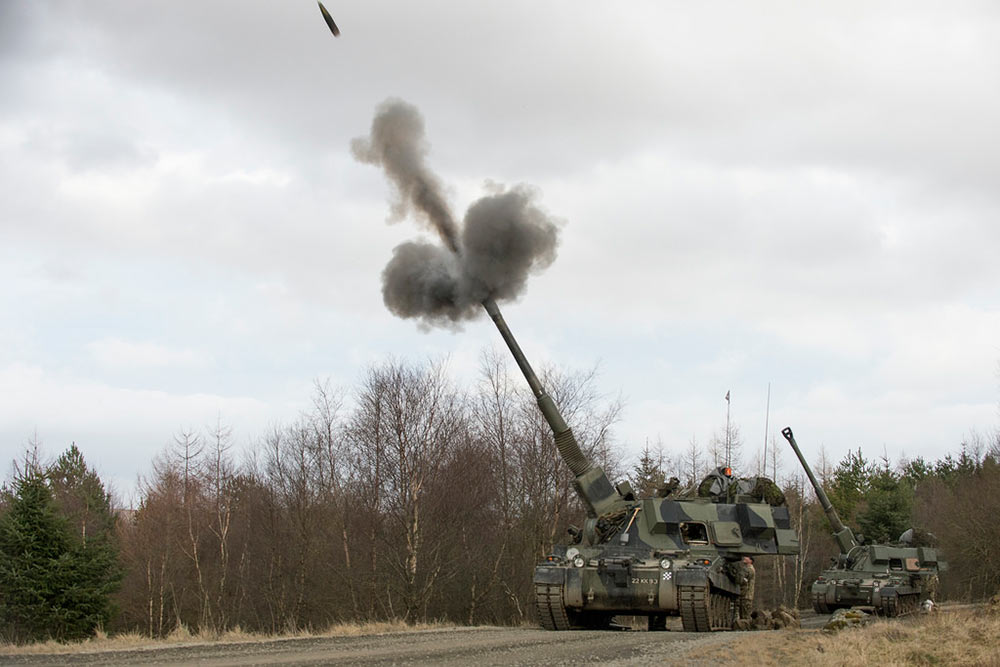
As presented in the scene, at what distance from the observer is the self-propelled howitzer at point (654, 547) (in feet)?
59.7

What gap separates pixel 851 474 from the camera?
2606 inches

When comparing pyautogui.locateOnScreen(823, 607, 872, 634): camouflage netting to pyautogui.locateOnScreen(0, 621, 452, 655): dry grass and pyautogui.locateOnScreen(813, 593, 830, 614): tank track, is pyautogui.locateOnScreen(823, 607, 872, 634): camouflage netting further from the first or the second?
pyautogui.locateOnScreen(813, 593, 830, 614): tank track

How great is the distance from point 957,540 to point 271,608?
97.0 feet

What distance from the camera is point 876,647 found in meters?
13.6

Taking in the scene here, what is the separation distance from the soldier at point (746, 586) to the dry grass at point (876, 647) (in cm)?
405

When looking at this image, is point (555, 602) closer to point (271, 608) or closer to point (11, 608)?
point (11, 608)

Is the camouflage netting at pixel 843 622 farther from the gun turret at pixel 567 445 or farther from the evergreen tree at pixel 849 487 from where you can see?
the evergreen tree at pixel 849 487

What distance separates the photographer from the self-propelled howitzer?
1819 centimetres

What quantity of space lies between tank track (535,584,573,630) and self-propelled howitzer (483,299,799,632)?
0.06ft

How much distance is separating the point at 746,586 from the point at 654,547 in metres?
2.58

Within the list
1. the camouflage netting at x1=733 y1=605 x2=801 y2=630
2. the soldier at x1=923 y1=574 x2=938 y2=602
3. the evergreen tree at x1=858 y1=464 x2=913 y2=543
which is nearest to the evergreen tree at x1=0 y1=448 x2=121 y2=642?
the camouflage netting at x1=733 y1=605 x2=801 y2=630

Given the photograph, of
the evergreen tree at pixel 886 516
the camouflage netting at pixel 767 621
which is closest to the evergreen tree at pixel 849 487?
the evergreen tree at pixel 886 516

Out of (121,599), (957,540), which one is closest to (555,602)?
(121,599)

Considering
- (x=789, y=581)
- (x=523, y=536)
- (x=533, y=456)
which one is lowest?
(x=789, y=581)
